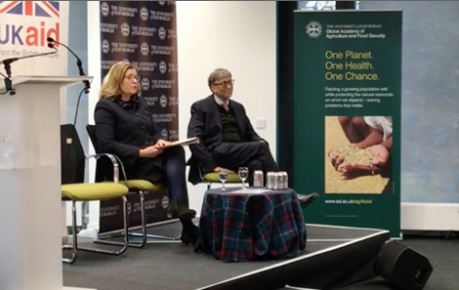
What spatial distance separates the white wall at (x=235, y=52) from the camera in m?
6.67

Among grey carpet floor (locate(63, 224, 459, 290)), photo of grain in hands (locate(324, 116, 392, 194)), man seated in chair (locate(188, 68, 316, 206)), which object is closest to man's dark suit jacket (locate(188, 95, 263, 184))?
man seated in chair (locate(188, 68, 316, 206))

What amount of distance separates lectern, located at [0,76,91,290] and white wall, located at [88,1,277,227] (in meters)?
3.36

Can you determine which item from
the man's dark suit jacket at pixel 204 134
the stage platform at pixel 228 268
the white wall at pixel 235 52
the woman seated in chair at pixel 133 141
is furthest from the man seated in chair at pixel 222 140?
the white wall at pixel 235 52

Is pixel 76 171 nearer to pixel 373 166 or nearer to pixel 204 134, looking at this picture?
pixel 204 134

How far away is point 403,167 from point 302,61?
1.45 metres

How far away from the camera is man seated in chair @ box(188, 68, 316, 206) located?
17.4 feet

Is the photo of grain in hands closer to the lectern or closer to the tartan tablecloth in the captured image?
the tartan tablecloth

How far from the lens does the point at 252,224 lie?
4.30 meters

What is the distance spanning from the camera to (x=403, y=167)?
21.6 feet

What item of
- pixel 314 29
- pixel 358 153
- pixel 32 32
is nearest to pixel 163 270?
pixel 32 32

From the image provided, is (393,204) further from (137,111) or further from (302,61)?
(137,111)

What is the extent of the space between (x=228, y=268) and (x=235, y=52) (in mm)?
3027

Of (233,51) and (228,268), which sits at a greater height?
(233,51)

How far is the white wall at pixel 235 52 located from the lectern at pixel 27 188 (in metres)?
3.37
